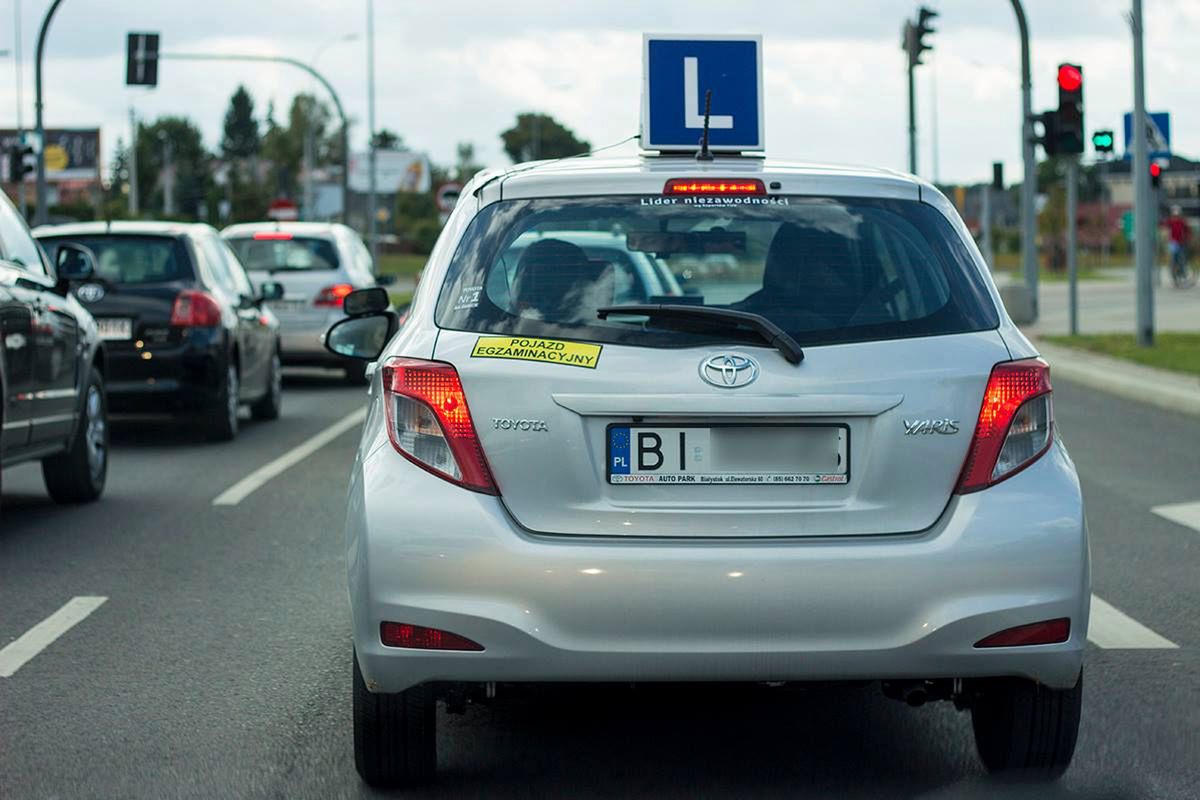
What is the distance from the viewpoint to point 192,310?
555 inches

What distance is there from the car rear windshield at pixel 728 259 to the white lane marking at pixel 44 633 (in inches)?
98.4

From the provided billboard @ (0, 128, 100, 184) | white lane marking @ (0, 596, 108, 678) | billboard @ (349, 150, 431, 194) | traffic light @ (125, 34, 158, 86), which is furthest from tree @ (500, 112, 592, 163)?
white lane marking @ (0, 596, 108, 678)

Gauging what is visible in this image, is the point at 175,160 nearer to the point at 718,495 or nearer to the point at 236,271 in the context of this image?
the point at 236,271

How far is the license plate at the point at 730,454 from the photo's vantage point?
4469 mm

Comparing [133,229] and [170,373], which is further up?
[133,229]

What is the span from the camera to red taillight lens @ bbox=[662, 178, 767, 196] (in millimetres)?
4844

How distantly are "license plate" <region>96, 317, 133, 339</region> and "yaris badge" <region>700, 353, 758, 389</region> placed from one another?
10252 mm

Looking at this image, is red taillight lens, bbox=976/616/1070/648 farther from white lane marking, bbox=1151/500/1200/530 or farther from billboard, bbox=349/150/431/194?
billboard, bbox=349/150/431/194

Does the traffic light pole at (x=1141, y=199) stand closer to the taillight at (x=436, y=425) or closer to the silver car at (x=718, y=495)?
the silver car at (x=718, y=495)

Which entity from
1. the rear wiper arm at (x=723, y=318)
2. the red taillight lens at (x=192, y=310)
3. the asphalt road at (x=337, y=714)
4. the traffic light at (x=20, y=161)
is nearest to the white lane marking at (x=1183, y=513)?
the asphalt road at (x=337, y=714)

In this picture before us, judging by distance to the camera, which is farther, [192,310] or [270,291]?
[270,291]

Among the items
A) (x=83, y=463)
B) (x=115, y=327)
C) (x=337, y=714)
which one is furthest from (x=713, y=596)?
(x=115, y=327)

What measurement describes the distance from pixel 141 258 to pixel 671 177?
10.1 m

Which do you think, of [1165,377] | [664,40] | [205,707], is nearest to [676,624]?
[205,707]
